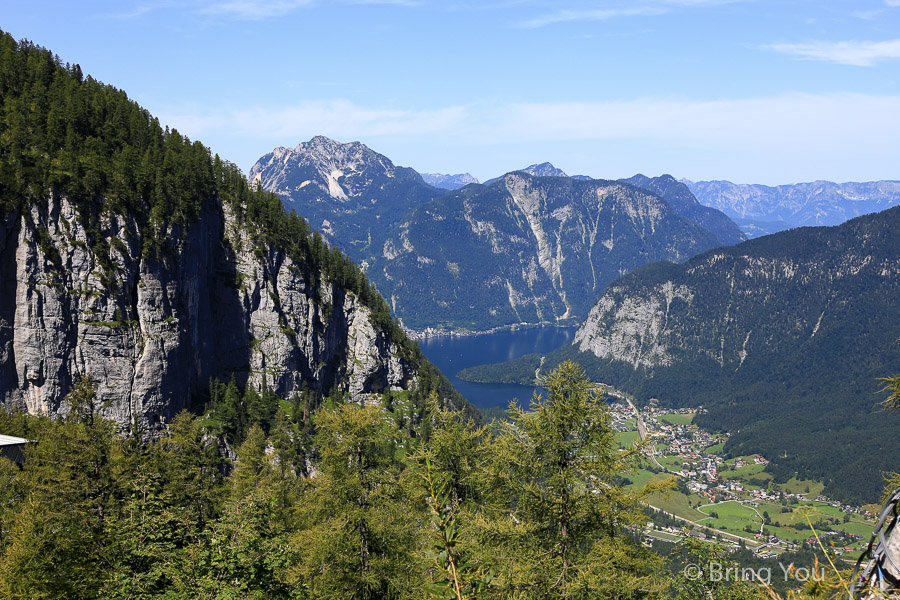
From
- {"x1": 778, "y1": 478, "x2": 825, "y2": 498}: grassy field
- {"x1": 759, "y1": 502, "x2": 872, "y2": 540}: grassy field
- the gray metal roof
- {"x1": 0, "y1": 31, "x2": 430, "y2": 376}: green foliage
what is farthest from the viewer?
{"x1": 778, "y1": 478, "x2": 825, "y2": 498}: grassy field

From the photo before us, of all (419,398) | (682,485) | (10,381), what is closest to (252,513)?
(10,381)

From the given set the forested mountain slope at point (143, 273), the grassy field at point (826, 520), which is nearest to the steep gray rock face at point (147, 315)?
the forested mountain slope at point (143, 273)

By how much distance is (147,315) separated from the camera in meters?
104

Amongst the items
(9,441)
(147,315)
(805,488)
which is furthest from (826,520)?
(9,441)

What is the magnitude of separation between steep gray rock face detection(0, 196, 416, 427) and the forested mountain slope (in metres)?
0.24

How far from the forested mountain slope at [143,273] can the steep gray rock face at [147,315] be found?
0.80 feet

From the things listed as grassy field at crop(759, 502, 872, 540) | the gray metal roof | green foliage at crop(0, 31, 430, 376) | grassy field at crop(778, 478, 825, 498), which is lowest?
grassy field at crop(778, 478, 825, 498)

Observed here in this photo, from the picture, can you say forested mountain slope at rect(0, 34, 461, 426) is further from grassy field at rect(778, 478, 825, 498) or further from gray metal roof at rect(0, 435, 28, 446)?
grassy field at rect(778, 478, 825, 498)

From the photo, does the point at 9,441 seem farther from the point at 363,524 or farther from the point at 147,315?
the point at 147,315

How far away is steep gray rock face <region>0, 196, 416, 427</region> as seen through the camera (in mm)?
91812

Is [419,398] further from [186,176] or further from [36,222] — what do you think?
[36,222]

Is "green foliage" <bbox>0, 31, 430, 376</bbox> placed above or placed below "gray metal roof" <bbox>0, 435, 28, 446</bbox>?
above

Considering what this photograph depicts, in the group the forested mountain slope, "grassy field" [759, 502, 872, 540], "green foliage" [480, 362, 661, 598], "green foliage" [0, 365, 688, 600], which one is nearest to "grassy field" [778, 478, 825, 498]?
"grassy field" [759, 502, 872, 540]

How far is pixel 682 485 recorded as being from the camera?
189000mm
